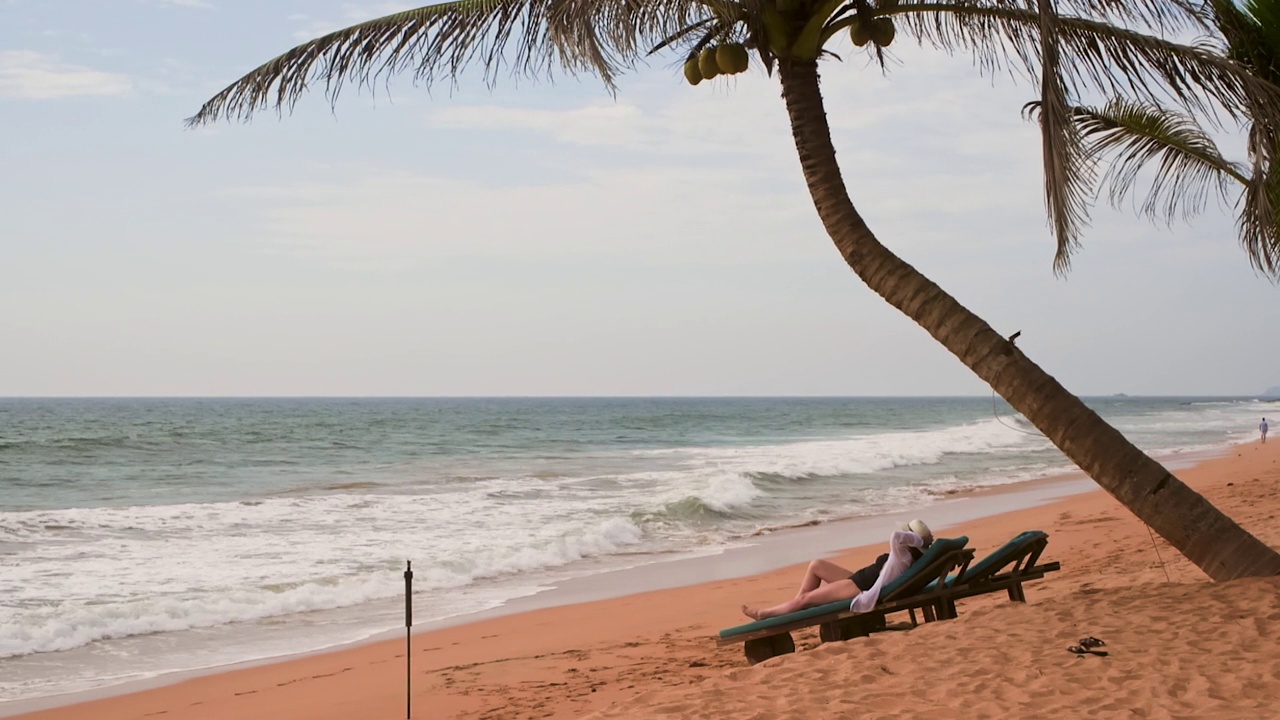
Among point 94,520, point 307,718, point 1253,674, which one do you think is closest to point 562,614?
point 307,718

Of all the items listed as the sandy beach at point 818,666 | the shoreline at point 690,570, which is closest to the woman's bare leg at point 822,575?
the sandy beach at point 818,666

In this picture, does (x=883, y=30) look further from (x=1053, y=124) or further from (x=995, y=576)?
(x=995, y=576)

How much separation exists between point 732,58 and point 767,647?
339 cm

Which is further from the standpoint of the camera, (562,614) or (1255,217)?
(562,614)

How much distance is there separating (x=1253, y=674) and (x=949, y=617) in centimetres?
189

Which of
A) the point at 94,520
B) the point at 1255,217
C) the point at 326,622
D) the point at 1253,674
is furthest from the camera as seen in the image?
the point at 94,520

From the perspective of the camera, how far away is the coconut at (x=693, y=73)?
19.6ft

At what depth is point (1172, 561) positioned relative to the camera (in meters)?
8.84

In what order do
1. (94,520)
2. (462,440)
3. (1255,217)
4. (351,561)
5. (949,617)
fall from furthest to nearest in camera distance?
(462,440)
(94,520)
(351,561)
(1255,217)
(949,617)

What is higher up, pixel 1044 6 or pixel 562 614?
pixel 1044 6

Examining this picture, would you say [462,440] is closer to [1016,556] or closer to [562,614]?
[562,614]

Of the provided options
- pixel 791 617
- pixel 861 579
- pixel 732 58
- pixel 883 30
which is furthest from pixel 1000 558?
pixel 732 58

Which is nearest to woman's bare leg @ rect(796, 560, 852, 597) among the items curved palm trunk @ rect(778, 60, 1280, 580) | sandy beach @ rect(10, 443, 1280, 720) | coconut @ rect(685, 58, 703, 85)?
sandy beach @ rect(10, 443, 1280, 720)

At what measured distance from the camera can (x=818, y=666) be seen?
5.82 metres
